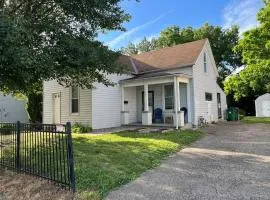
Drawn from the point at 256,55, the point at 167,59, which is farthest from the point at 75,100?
the point at 256,55

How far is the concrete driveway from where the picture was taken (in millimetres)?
5840

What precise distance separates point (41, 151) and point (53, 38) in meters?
4.48

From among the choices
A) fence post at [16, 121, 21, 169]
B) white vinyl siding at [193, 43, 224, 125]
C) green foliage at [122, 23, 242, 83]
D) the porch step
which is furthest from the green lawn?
green foliage at [122, 23, 242, 83]

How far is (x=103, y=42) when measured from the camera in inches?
487

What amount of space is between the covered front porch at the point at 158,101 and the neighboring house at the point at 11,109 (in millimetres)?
11572

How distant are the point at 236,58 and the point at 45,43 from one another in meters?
34.9

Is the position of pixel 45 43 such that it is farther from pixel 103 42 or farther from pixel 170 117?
pixel 170 117

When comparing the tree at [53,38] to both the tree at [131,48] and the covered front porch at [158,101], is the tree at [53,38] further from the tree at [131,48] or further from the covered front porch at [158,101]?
the tree at [131,48]

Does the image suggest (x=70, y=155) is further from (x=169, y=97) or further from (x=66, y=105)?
(x=169, y=97)

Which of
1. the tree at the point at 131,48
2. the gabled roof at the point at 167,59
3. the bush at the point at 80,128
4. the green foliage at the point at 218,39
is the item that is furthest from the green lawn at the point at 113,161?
the tree at the point at 131,48

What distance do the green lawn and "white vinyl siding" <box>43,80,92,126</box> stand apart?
577 centimetres

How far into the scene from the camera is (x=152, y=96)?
20797 millimetres

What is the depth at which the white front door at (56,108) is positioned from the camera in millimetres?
20303

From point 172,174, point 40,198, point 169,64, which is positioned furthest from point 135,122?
point 40,198
